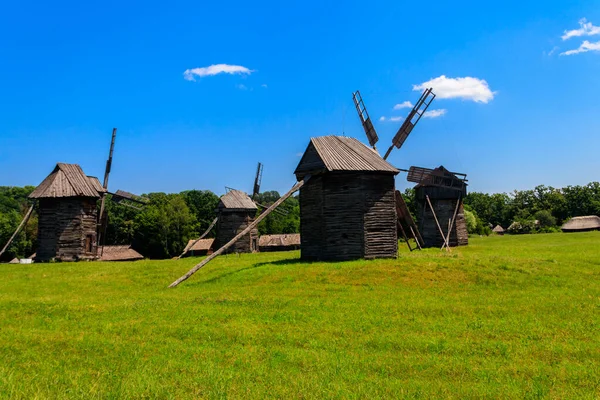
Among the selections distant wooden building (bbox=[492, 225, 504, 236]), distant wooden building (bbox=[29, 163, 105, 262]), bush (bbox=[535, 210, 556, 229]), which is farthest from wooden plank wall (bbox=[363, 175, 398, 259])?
distant wooden building (bbox=[492, 225, 504, 236])

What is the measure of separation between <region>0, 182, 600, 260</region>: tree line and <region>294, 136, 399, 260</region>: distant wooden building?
27.3m

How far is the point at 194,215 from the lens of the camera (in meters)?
80.5

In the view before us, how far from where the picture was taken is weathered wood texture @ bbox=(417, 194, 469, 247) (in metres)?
43.4

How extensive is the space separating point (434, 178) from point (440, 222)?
560cm

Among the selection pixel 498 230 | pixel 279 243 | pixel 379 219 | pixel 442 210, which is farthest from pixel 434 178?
pixel 498 230

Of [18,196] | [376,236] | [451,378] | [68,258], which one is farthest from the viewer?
[18,196]

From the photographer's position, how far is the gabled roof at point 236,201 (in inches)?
1865

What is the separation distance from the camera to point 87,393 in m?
7.12

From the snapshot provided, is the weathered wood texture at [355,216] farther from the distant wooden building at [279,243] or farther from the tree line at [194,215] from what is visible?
the distant wooden building at [279,243]

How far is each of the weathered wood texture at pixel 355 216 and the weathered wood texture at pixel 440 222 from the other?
20.0 meters

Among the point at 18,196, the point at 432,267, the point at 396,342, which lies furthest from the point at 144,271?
the point at 18,196

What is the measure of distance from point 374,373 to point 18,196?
4702 inches

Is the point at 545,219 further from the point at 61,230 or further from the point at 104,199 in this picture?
the point at 61,230

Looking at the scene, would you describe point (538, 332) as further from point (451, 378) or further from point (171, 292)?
point (171, 292)
